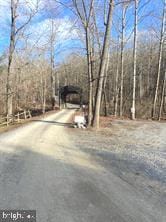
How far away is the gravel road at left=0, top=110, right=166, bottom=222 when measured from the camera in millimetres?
6020

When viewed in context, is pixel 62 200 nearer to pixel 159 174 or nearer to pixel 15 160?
pixel 159 174

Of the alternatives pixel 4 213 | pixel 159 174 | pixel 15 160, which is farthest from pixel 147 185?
pixel 15 160

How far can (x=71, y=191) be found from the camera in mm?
7320

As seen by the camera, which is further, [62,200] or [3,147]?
[3,147]

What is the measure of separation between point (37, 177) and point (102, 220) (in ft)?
9.95

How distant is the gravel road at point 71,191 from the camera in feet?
19.7

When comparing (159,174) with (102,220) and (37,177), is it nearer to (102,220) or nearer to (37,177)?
(37,177)

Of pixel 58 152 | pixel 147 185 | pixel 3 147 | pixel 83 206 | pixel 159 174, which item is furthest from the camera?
pixel 3 147

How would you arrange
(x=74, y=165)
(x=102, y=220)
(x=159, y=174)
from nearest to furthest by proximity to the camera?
(x=102, y=220) → (x=159, y=174) → (x=74, y=165)

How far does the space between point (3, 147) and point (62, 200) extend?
6782 mm

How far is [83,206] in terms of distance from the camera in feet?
Answer: 21.0

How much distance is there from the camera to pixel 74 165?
9953 mm

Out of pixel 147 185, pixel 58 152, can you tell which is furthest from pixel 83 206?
pixel 58 152

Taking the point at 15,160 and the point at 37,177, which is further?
the point at 15,160
